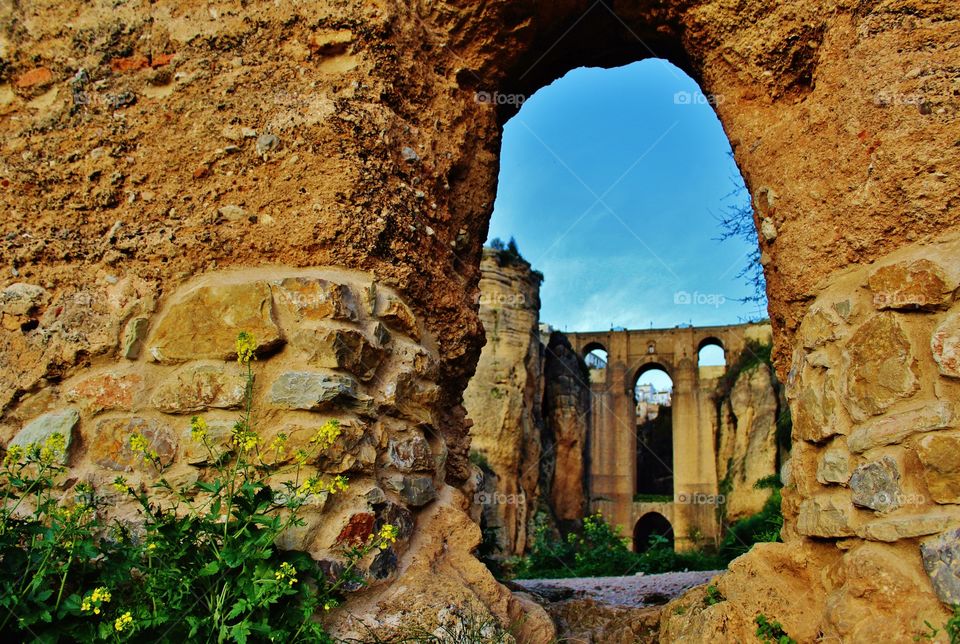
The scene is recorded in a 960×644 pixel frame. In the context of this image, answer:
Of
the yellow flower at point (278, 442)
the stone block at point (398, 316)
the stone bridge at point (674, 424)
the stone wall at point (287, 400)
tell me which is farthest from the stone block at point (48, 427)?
the stone bridge at point (674, 424)

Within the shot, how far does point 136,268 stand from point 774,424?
2356 cm

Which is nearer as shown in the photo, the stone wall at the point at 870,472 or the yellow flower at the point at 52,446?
the stone wall at the point at 870,472

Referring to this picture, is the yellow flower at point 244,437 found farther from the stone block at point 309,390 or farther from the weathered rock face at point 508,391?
the weathered rock face at point 508,391

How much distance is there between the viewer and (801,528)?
8.72 feet

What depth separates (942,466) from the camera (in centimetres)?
218

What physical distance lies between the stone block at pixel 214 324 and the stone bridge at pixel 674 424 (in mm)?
26212

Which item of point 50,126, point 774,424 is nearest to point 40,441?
point 50,126

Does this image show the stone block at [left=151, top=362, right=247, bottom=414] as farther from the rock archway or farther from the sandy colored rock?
the sandy colored rock

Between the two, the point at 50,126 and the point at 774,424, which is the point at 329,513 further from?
the point at 774,424

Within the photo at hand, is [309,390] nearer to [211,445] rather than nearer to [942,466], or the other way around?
[211,445]

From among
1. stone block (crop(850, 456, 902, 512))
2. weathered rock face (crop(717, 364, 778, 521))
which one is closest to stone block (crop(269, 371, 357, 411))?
stone block (crop(850, 456, 902, 512))

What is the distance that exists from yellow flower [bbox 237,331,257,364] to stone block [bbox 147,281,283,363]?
115 millimetres

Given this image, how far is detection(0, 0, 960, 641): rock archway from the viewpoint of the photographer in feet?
7.96

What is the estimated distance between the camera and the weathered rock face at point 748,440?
891 inches
